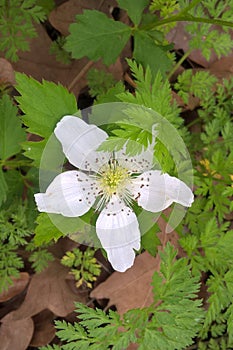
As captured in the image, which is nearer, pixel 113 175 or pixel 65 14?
pixel 113 175

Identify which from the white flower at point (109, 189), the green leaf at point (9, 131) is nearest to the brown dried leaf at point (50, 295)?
the green leaf at point (9, 131)

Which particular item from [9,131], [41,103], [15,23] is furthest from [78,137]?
[15,23]

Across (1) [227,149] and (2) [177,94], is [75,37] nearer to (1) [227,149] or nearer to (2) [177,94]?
(2) [177,94]

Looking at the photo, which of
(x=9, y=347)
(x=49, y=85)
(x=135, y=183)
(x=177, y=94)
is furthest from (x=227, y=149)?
(x=9, y=347)

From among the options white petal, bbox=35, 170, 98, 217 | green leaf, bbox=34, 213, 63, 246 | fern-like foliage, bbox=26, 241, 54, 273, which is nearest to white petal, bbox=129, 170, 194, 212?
white petal, bbox=35, 170, 98, 217

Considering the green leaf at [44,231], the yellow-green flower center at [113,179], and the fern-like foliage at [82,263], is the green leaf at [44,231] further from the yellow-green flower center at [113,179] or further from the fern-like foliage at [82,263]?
the fern-like foliage at [82,263]

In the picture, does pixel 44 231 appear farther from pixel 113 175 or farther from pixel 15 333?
pixel 15 333

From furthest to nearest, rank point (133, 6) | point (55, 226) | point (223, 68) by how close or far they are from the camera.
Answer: point (223, 68) → point (133, 6) → point (55, 226)
